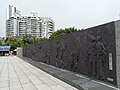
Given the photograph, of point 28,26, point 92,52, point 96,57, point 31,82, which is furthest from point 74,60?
point 28,26

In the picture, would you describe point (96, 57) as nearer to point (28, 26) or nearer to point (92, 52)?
point (92, 52)

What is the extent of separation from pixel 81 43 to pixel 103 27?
1.86m

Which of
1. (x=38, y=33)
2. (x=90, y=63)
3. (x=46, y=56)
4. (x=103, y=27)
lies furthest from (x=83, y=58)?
(x=38, y=33)

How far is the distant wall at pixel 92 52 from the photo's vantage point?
5.23 meters

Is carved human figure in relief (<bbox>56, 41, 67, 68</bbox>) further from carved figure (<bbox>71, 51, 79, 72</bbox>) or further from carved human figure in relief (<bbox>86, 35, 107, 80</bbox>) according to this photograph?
carved human figure in relief (<bbox>86, 35, 107, 80</bbox>)

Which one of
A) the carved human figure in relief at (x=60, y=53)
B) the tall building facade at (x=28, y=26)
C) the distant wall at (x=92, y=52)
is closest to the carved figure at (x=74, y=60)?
Result: the distant wall at (x=92, y=52)

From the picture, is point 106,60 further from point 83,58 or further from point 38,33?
point 38,33

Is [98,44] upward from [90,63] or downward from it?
upward

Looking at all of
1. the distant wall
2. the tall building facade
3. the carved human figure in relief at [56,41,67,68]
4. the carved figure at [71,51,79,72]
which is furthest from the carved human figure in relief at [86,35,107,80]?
the tall building facade

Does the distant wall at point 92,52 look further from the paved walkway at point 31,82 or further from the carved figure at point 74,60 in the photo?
the paved walkway at point 31,82

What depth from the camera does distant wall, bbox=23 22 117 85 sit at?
5.23 m

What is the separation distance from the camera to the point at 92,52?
6.32 m

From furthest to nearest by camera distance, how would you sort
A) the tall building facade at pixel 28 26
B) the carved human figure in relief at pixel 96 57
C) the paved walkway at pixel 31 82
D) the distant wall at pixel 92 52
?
the tall building facade at pixel 28 26 < the paved walkway at pixel 31 82 < the carved human figure in relief at pixel 96 57 < the distant wall at pixel 92 52

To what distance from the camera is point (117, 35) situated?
16.3 feet
